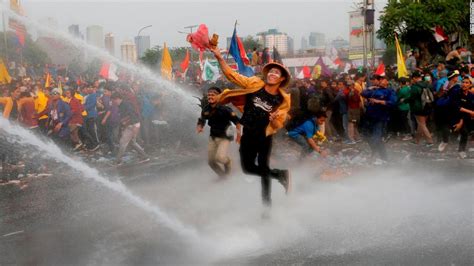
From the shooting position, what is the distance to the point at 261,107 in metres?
6.94

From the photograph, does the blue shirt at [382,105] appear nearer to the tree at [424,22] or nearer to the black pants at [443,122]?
the black pants at [443,122]

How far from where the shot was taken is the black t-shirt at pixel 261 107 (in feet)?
22.7

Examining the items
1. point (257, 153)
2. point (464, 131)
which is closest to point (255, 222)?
point (257, 153)

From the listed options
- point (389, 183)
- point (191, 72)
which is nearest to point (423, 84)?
point (389, 183)

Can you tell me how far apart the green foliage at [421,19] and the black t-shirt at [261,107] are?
2227 centimetres

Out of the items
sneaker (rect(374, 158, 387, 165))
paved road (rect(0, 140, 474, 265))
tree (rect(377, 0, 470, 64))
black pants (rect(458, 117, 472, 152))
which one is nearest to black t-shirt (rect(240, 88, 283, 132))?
paved road (rect(0, 140, 474, 265))

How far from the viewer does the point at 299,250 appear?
5.87 meters

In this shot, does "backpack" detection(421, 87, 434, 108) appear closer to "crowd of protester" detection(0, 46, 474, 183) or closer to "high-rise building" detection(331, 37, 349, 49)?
"crowd of protester" detection(0, 46, 474, 183)

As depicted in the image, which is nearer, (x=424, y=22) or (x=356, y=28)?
(x=356, y=28)

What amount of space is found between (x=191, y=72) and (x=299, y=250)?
946 inches

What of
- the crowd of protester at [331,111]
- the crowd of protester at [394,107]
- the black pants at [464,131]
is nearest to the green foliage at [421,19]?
A: the crowd of protester at [394,107]

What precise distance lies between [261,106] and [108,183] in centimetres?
535

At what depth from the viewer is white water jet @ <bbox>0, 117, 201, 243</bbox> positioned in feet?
22.4

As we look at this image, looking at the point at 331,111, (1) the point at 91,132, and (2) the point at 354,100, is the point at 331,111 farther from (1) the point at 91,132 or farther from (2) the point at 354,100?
(1) the point at 91,132
